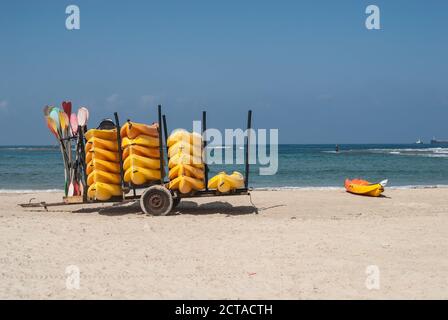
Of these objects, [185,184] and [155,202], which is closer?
[185,184]

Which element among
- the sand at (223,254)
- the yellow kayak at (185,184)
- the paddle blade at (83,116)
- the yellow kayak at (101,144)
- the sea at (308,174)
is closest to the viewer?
the sand at (223,254)

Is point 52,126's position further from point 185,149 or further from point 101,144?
point 185,149

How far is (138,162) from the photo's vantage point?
980 centimetres

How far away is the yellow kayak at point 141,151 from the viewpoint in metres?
9.82

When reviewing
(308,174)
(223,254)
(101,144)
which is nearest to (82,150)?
→ (101,144)

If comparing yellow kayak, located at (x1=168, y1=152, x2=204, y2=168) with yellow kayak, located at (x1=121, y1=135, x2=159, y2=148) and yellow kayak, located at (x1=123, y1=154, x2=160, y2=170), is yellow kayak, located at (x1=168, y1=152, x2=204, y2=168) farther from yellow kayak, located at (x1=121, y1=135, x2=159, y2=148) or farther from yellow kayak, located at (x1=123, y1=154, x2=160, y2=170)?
yellow kayak, located at (x1=121, y1=135, x2=159, y2=148)

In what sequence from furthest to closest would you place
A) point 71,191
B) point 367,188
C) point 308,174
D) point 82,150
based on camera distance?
point 308,174 < point 367,188 < point 71,191 < point 82,150

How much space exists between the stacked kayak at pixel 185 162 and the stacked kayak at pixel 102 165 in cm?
113

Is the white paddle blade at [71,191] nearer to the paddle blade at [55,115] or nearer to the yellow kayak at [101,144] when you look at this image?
the yellow kayak at [101,144]

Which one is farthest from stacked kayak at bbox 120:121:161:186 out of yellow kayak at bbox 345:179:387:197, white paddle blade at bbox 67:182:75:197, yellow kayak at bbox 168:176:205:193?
yellow kayak at bbox 345:179:387:197

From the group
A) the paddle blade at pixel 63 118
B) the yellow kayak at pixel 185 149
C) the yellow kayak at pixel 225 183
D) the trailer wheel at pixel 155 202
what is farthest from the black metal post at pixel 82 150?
the yellow kayak at pixel 225 183

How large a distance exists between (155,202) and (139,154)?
103 centimetres
